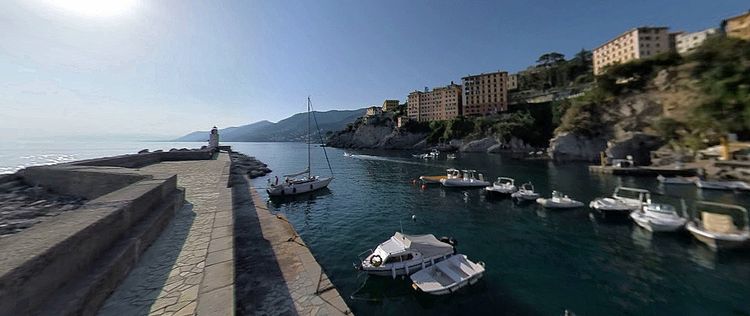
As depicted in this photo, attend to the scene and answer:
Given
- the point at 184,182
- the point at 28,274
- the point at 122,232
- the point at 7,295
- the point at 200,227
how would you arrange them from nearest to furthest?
the point at 7,295, the point at 28,274, the point at 122,232, the point at 200,227, the point at 184,182

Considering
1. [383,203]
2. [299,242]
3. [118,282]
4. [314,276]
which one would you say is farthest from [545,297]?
[383,203]

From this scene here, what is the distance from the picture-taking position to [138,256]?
623cm

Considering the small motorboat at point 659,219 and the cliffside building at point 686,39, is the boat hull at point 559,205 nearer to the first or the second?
the small motorboat at point 659,219

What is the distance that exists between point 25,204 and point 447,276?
14808mm

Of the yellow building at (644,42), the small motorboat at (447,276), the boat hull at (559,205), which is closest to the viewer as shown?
the small motorboat at (447,276)

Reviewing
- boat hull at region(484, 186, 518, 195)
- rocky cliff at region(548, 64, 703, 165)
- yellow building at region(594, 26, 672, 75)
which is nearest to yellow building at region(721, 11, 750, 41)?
rocky cliff at region(548, 64, 703, 165)

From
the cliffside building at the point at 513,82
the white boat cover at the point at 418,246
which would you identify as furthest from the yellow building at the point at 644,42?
the white boat cover at the point at 418,246

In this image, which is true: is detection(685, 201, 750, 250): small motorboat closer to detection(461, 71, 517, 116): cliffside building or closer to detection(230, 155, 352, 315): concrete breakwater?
detection(230, 155, 352, 315): concrete breakwater

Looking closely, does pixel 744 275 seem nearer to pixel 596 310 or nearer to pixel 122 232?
pixel 596 310

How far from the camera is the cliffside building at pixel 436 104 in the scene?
10550 centimetres

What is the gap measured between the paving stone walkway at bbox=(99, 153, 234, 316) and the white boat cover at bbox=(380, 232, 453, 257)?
6.49 m

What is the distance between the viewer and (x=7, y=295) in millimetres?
3305

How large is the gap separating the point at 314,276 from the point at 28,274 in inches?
196

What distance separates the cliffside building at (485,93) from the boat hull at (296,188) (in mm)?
82170
